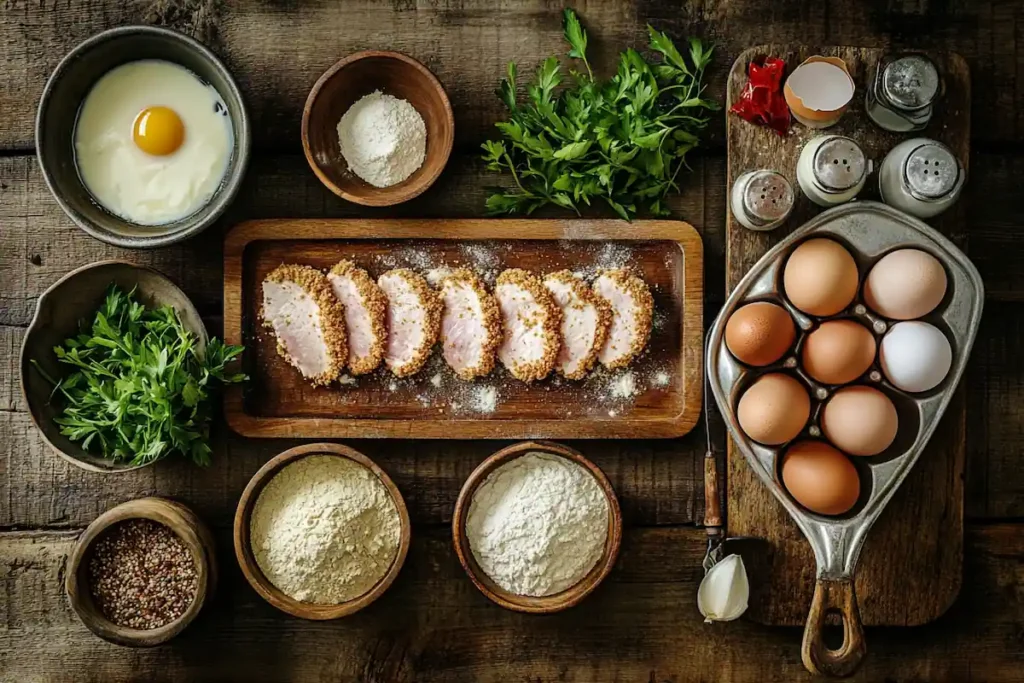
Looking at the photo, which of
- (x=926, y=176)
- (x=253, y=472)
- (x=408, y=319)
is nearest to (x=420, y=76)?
(x=408, y=319)

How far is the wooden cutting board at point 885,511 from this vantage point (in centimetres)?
179

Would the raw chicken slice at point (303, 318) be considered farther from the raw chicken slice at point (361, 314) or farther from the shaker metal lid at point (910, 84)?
the shaker metal lid at point (910, 84)

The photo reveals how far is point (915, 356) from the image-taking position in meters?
1.62

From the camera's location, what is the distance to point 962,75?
5.88ft

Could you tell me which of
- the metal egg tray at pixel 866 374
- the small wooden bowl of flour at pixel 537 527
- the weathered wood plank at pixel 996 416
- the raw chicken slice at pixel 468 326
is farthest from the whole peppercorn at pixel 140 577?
the weathered wood plank at pixel 996 416

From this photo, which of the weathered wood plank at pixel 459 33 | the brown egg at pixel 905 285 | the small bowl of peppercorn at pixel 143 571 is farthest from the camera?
the weathered wood plank at pixel 459 33

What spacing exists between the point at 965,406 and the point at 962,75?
28.0 inches

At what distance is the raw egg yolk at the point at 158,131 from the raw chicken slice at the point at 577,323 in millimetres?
833

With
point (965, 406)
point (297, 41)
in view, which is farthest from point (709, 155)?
point (297, 41)

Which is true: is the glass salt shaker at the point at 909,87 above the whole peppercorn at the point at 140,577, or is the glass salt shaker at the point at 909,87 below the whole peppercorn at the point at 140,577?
above

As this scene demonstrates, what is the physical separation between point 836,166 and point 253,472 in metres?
1.39

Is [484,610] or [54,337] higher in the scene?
[54,337]

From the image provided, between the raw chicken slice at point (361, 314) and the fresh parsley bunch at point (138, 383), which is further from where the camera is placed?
the raw chicken slice at point (361, 314)

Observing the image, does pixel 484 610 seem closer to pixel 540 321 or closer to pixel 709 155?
pixel 540 321
